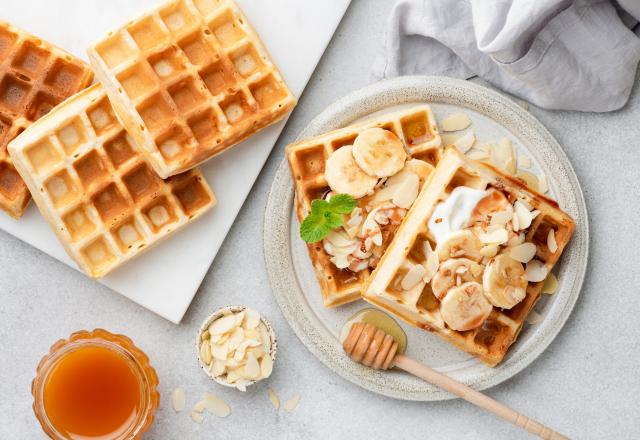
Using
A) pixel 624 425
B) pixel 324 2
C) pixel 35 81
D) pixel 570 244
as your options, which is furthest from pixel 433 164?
pixel 35 81

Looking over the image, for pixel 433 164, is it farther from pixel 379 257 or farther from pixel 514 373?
Answer: pixel 514 373

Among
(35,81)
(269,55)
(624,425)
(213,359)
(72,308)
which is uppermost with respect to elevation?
(35,81)

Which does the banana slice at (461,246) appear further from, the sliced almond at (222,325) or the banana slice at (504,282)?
the sliced almond at (222,325)

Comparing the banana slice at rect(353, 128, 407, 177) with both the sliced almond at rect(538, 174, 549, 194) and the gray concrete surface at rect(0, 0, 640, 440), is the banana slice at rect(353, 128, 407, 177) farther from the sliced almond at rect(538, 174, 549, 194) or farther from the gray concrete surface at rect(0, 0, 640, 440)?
the sliced almond at rect(538, 174, 549, 194)

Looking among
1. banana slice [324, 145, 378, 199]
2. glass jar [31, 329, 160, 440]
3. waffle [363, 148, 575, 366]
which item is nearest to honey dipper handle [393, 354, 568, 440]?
waffle [363, 148, 575, 366]

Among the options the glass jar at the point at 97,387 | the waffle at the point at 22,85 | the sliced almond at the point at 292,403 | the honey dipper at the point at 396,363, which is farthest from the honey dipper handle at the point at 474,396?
the waffle at the point at 22,85
